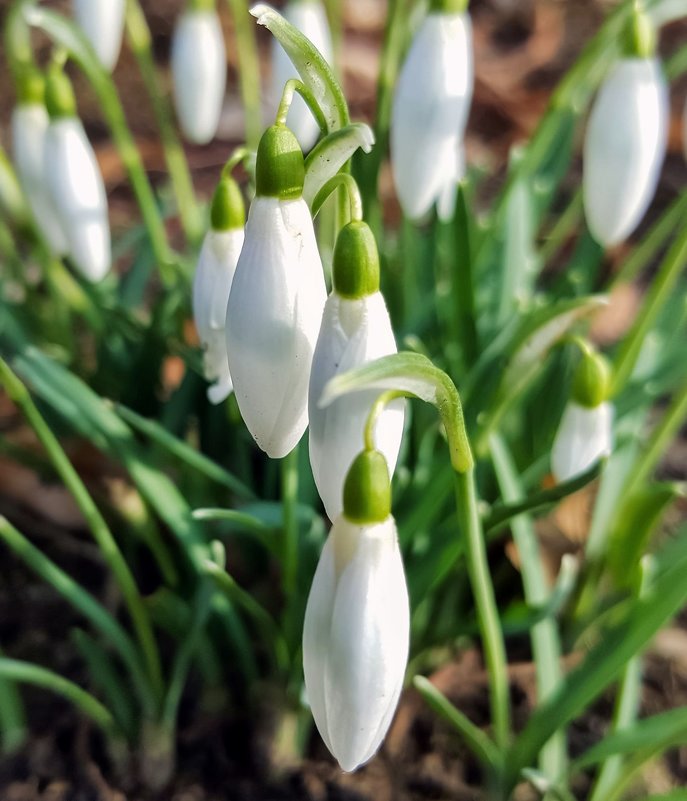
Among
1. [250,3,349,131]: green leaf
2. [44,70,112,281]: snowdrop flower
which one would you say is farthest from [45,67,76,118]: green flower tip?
[250,3,349,131]: green leaf

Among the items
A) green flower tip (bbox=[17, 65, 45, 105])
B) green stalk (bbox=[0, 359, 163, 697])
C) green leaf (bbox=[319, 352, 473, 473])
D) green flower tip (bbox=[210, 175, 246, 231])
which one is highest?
green flower tip (bbox=[17, 65, 45, 105])

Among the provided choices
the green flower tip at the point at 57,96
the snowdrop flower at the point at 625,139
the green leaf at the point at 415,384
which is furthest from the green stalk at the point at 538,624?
the green flower tip at the point at 57,96

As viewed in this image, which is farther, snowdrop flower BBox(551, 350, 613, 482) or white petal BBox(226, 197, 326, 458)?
snowdrop flower BBox(551, 350, 613, 482)

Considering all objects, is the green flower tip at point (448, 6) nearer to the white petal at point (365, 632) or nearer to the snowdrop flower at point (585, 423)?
the snowdrop flower at point (585, 423)

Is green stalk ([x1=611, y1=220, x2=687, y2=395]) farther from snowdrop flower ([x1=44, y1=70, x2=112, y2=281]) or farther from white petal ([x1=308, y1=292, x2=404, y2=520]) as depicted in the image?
snowdrop flower ([x1=44, y1=70, x2=112, y2=281])

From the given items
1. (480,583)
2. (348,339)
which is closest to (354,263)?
(348,339)

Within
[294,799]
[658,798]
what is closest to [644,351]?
[658,798]

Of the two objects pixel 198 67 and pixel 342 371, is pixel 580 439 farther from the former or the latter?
pixel 198 67

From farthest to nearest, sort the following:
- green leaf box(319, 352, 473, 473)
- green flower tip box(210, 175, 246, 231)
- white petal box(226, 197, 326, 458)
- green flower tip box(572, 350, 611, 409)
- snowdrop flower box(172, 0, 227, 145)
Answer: snowdrop flower box(172, 0, 227, 145) → green flower tip box(572, 350, 611, 409) → green flower tip box(210, 175, 246, 231) → white petal box(226, 197, 326, 458) → green leaf box(319, 352, 473, 473)
